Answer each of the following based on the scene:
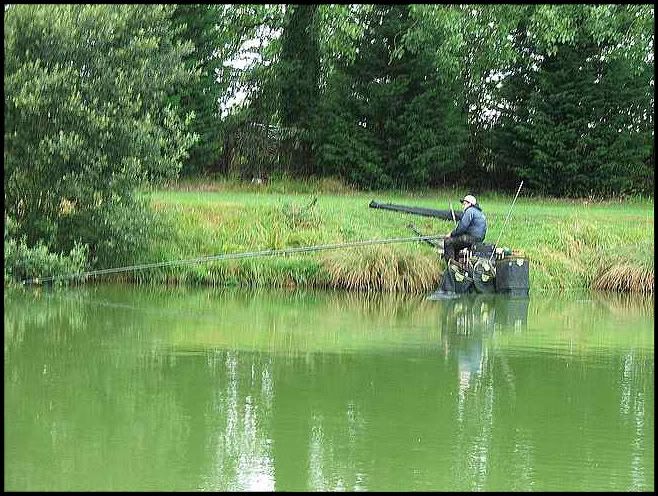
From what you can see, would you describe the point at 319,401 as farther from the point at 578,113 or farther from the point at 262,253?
the point at 578,113

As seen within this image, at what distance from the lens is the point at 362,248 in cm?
1878

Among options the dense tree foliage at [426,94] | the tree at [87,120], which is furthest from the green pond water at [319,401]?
the dense tree foliage at [426,94]

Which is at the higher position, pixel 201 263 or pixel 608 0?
pixel 608 0

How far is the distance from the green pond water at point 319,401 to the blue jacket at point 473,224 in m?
2.49

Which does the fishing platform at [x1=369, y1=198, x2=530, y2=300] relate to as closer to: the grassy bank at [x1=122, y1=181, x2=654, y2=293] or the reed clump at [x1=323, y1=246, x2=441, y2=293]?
the reed clump at [x1=323, y1=246, x2=441, y2=293]

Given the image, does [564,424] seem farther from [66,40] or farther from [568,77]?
[568,77]

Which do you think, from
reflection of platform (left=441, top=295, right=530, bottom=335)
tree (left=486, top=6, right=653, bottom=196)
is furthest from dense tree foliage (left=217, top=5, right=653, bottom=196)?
reflection of platform (left=441, top=295, right=530, bottom=335)

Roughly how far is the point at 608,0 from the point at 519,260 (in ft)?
35.6

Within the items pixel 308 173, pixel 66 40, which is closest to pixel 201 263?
pixel 66 40

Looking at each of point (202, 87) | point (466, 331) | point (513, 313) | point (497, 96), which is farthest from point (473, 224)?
point (497, 96)

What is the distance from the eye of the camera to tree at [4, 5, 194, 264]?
1616cm

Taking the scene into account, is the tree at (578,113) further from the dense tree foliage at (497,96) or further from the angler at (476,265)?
the angler at (476,265)

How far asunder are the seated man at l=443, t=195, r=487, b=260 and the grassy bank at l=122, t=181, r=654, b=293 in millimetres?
933

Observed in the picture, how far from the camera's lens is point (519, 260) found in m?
18.1
